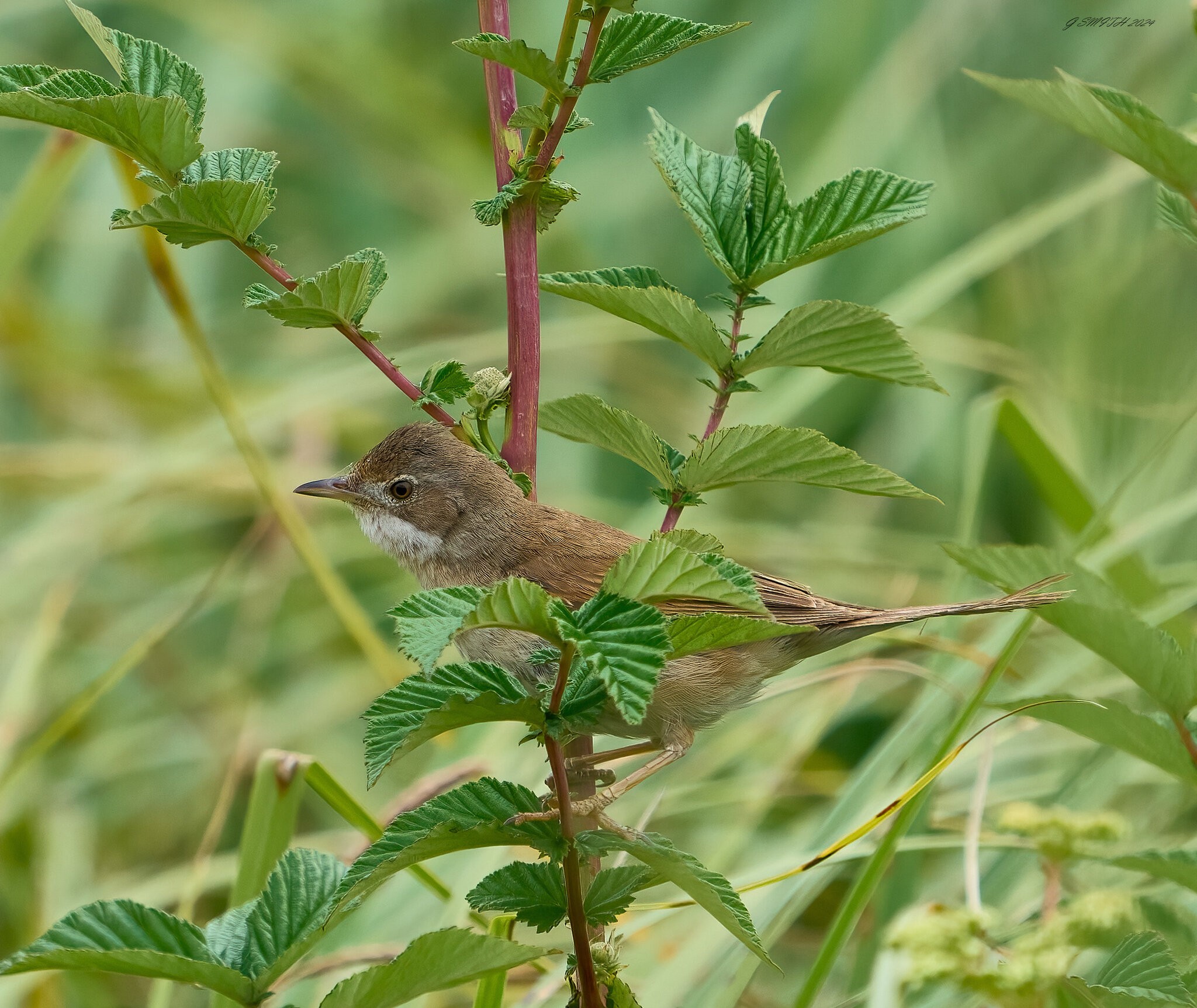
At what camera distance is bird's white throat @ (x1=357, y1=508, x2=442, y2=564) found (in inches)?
95.1

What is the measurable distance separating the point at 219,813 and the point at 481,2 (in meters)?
1.93

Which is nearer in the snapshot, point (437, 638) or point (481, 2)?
point (437, 638)

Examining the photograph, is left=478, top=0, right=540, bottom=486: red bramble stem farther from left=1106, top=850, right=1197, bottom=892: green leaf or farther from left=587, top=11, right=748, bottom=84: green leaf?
left=1106, top=850, right=1197, bottom=892: green leaf

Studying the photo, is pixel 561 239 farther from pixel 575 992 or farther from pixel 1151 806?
pixel 575 992

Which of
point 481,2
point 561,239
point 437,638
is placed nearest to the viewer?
point 437,638

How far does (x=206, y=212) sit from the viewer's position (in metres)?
1.26

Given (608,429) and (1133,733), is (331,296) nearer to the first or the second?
(608,429)

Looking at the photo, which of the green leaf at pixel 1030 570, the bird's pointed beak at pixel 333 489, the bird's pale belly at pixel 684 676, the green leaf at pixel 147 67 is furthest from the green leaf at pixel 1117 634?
the bird's pointed beak at pixel 333 489

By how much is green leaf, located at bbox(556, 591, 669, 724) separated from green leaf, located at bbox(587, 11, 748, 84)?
56cm

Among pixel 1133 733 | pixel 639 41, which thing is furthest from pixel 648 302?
pixel 1133 733

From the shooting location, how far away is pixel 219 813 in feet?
8.82

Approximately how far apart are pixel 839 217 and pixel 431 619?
2.38 feet

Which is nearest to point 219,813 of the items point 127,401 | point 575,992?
point 575,992

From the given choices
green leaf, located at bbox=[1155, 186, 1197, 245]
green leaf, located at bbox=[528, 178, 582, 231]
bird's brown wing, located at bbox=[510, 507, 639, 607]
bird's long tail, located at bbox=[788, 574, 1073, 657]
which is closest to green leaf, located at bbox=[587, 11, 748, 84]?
green leaf, located at bbox=[528, 178, 582, 231]
